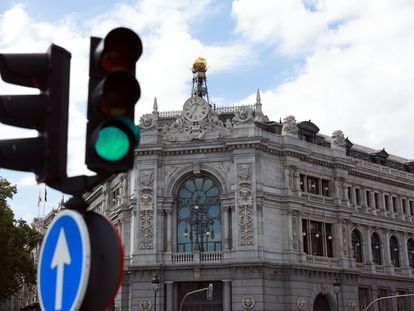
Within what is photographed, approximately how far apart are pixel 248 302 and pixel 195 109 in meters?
14.9

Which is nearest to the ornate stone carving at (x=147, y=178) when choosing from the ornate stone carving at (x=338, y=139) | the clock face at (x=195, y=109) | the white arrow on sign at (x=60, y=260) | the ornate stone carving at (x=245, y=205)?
the clock face at (x=195, y=109)

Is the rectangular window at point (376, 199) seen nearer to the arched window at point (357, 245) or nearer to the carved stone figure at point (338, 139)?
the arched window at point (357, 245)

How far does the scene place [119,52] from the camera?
13.0 feet

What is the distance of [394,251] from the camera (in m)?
60.5

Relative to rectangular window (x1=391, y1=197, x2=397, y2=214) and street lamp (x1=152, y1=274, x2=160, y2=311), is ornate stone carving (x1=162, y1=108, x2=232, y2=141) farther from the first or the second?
rectangular window (x1=391, y1=197, x2=397, y2=214)

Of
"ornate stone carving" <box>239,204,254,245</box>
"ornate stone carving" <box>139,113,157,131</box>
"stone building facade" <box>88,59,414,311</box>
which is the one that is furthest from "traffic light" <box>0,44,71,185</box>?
"ornate stone carving" <box>139,113,157,131</box>

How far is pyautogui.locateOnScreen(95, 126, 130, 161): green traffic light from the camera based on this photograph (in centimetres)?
377

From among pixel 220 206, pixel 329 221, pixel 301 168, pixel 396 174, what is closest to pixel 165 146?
pixel 220 206

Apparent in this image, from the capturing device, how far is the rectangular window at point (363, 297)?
55156mm

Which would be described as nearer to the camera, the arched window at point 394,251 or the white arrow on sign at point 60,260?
the white arrow on sign at point 60,260

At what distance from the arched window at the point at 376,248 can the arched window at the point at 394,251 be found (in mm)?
1960

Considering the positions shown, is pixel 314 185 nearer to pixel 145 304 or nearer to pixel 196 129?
pixel 196 129

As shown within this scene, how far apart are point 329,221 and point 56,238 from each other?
1984 inches

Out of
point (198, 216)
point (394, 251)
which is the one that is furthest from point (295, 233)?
point (394, 251)
